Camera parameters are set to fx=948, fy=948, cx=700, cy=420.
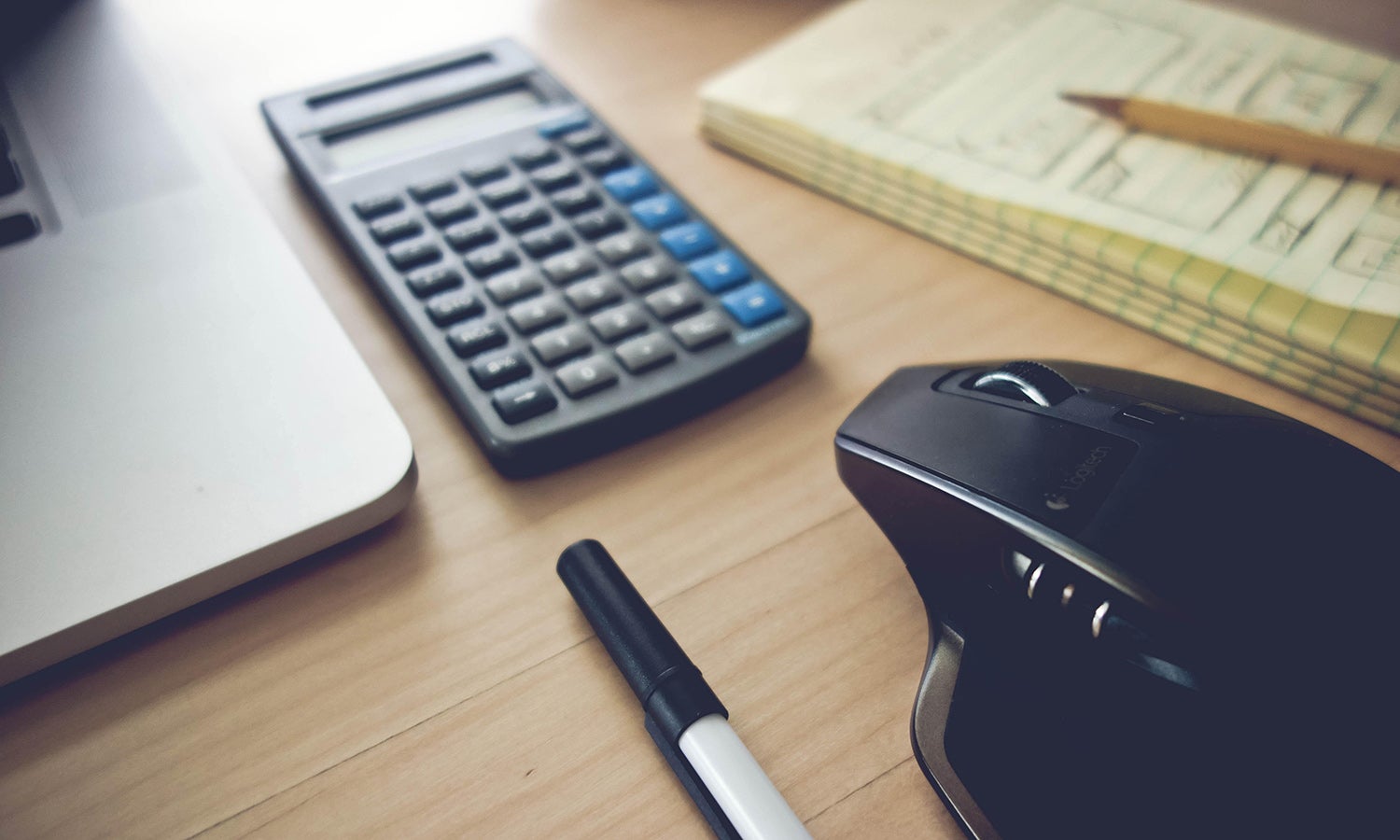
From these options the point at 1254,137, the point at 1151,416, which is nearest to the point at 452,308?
the point at 1151,416

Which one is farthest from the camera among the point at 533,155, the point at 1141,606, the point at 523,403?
the point at 533,155

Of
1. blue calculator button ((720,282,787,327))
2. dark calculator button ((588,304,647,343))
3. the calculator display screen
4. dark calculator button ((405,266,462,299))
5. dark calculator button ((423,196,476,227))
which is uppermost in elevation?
the calculator display screen

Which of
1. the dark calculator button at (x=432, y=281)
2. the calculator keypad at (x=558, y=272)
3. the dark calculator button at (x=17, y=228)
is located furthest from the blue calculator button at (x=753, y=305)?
the dark calculator button at (x=17, y=228)

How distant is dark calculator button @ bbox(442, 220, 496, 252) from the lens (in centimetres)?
37

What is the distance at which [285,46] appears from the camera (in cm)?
54

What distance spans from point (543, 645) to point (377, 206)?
21cm

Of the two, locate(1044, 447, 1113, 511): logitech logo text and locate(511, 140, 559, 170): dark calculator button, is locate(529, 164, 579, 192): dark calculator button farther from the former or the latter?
locate(1044, 447, 1113, 511): logitech logo text

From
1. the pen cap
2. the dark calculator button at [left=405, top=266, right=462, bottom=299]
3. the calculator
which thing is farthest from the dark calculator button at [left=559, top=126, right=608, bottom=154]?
the pen cap

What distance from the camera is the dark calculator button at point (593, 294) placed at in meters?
0.35

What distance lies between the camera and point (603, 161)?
0.42 metres

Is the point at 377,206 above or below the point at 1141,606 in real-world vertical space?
above

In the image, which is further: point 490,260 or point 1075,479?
point 490,260

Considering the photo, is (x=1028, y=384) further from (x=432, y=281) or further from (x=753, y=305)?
(x=432, y=281)

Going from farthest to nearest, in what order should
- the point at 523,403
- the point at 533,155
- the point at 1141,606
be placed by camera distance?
1. the point at 533,155
2. the point at 523,403
3. the point at 1141,606
